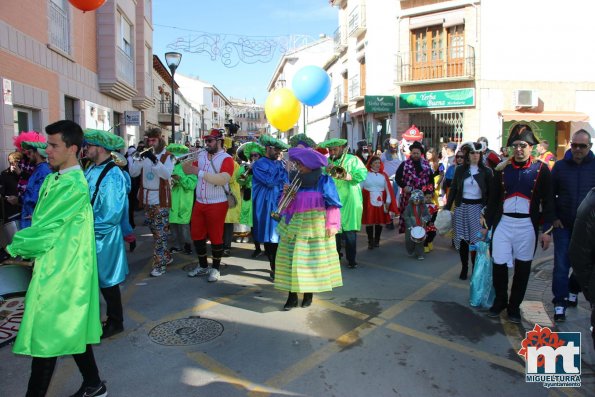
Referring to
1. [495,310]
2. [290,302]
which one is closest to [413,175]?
[495,310]

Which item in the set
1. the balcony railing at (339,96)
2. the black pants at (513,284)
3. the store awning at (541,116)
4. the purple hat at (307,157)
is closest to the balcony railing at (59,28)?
the purple hat at (307,157)

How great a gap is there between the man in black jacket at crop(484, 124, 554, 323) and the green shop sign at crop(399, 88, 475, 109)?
45.2 feet

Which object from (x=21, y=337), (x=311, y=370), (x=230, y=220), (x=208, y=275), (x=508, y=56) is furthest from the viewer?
(x=508, y=56)

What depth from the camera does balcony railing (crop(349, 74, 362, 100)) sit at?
22175 millimetres

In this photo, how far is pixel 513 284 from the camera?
4473mm

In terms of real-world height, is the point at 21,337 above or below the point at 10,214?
below

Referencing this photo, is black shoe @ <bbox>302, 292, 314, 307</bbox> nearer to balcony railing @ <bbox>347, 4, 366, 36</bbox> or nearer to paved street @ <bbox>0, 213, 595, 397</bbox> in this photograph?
paved street @ <bbox>0, 213, 595, 397</bbox>

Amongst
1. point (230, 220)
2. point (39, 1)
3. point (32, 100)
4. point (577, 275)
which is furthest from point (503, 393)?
point (39, 1)

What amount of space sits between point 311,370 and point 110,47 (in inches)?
510

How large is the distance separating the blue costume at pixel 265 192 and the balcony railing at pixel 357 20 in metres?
16.3

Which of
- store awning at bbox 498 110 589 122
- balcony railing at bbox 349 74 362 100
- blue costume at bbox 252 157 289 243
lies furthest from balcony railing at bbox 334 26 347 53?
blue costume at bbox 252 157 289 243

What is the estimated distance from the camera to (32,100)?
889cm

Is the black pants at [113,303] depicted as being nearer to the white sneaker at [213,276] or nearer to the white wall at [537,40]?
the white sneaker at [213,276]

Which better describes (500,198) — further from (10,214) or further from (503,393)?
(10,214)
